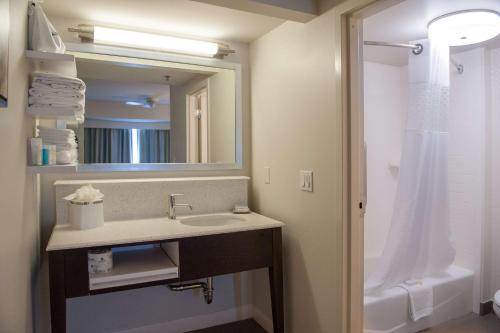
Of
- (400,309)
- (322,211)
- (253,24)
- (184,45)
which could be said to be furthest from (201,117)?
(400,309)

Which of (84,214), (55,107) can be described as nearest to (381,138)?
(84,214)

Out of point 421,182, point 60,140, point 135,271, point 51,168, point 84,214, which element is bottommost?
point 135,271

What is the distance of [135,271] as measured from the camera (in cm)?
171

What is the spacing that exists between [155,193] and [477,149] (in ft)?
7.72

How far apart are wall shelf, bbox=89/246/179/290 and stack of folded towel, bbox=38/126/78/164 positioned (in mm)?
590

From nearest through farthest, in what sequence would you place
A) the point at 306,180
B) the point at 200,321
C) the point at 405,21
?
the point at 306,180, the point at 405,21, the point at 200,321

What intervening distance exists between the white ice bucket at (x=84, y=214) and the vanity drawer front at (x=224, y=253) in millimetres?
513

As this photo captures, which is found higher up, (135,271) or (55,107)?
(55,107)

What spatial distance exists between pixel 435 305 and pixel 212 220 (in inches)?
65.5

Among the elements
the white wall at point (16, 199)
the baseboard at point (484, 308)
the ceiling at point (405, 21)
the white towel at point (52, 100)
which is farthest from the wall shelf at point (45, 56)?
the baseboard at point (484, 308)

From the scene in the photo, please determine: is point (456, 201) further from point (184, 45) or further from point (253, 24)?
point (184, 45)

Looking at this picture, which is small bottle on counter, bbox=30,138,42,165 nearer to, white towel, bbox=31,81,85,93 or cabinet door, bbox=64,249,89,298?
white towel, bbox=31,81,85,93

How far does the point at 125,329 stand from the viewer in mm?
2213

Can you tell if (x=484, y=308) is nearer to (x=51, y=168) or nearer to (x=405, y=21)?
(x=405, y=21)
